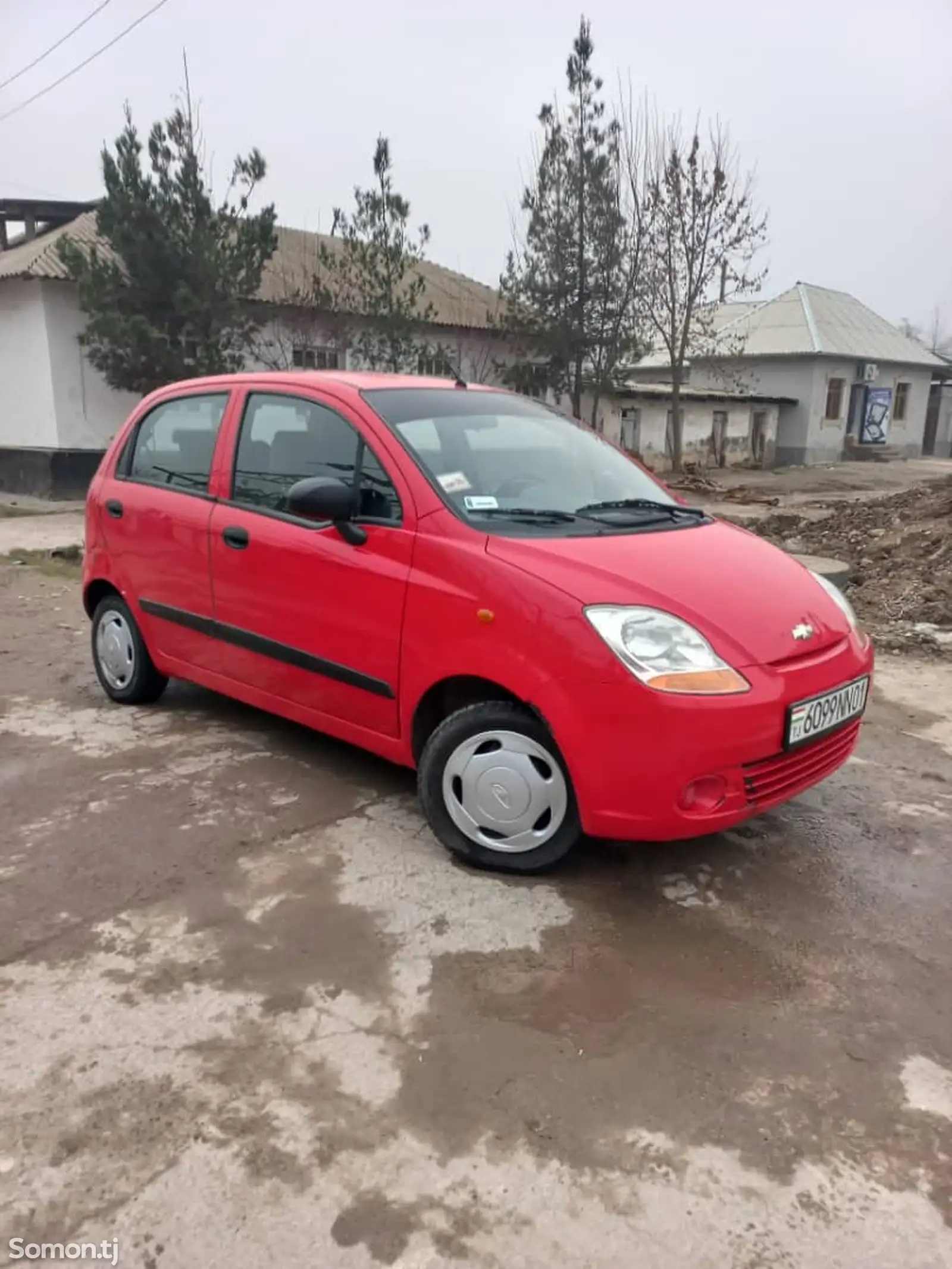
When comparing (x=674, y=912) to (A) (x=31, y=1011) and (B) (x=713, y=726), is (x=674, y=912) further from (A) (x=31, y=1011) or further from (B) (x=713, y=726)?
(A) (x=31, y=1011)

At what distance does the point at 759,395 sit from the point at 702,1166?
29725 millimetres

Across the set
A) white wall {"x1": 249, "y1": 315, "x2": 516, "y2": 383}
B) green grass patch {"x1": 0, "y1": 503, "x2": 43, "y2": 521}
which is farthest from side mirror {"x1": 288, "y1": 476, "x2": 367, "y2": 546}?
white wall {"x1": 249, "y1": 315, "x2": 516, "y2": 383}

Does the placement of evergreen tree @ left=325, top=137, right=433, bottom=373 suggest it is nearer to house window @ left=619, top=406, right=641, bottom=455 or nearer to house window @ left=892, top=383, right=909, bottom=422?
house window @ left=619, top=406, right=641, bottom=455

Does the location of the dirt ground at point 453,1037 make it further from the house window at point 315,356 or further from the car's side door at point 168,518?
the house window at point 315,356

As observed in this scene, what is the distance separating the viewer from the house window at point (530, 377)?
20203 mm

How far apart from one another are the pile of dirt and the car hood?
3963 mm

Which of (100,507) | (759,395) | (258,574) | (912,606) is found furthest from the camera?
(759,395)

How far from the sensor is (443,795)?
3281 millimetres

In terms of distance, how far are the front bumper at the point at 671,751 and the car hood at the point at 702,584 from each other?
0.12 m

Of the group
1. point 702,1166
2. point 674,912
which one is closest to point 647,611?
point 674,912

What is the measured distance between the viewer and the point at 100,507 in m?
4.83

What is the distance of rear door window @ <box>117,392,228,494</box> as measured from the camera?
426cm

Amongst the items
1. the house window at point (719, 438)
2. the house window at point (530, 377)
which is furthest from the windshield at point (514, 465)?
the house window at point (719, 438)

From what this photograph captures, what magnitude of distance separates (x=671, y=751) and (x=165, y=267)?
13431 mm
